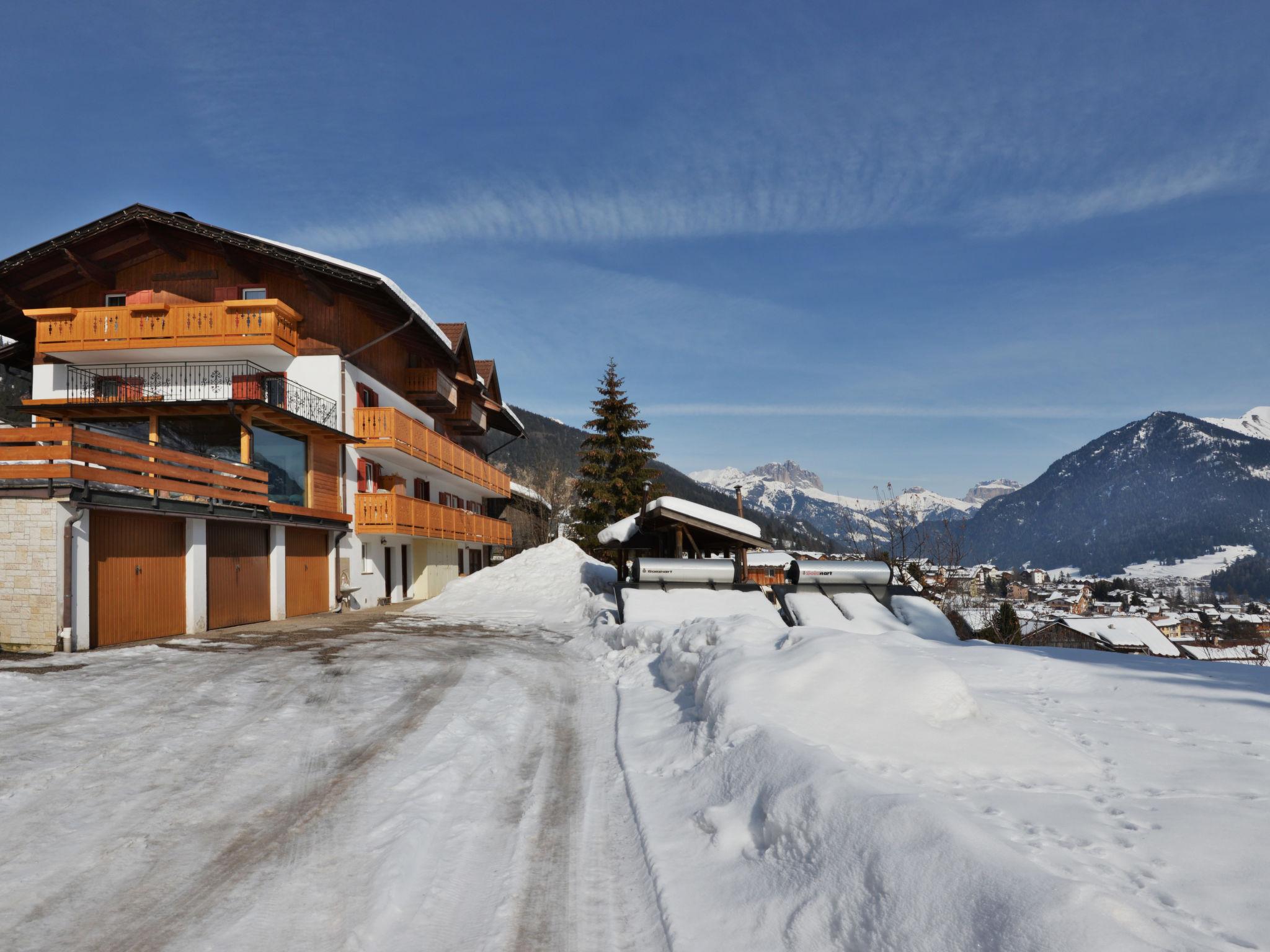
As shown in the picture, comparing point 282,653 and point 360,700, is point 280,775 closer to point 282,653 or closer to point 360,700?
point 360,700

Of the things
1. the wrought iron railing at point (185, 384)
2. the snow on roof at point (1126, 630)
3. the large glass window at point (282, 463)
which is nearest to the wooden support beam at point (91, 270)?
the wrought iron railing at point (185, 384)

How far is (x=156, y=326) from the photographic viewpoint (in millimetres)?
22297

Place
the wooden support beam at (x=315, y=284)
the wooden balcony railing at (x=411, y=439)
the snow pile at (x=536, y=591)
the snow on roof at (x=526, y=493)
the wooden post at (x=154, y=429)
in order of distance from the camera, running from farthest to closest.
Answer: the snow on roof at (x=526, y=493), the wooden balcony railing at (x=411, y=439), the wooden support beam at (x=315, y=284), the snow pile at (x=536, y=591), the wooden post at (x=154, y=429)

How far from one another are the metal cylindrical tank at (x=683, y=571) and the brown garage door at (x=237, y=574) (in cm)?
964

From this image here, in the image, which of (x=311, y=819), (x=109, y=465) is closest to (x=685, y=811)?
(x=311, y=819)

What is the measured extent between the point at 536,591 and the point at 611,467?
16.6 m

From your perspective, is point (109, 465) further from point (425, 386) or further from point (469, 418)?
point (469, 418)

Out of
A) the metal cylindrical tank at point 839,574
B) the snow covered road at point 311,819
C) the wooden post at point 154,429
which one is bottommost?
the snow covered road at point 311,819

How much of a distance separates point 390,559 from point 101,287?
1314 centimetres

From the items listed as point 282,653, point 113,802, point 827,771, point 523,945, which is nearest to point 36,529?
point 282,653

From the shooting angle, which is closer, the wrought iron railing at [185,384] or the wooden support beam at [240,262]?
the wrought iron railing at [185,384]

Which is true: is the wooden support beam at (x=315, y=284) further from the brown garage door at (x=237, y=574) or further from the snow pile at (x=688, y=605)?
the snow pile at (x=688, y=605)

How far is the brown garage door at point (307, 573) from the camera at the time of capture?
21.2 meters

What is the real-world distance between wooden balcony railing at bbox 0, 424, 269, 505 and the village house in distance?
0.13ft
